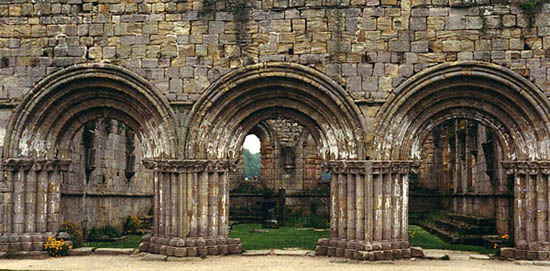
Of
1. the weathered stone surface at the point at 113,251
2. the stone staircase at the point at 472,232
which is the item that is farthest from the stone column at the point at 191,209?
the stone staircase at the point at 472,232

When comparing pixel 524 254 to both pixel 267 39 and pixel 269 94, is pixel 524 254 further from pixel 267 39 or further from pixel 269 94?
pixel 267 39

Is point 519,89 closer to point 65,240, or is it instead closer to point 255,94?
point 255,94

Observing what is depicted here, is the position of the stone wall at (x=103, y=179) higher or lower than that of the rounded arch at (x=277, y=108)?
lower

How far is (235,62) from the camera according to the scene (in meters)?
14.7

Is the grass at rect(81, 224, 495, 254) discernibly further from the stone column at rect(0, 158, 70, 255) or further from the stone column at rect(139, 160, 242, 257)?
the stone column at rect(0, 158, 70, 255)

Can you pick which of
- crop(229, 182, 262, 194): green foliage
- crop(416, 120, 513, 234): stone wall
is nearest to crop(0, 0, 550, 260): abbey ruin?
crop(416, 120, 513, 234): stone wall

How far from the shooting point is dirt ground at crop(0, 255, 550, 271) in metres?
12.8

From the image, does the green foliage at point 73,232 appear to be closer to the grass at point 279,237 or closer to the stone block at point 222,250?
the stone block at point 222,250

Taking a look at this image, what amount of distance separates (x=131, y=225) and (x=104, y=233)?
6.93ft

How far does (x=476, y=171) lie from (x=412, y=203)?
264 inches

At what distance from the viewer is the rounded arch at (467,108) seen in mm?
13938

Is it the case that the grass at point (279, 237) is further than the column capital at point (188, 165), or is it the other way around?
the grass at point (279, 237)

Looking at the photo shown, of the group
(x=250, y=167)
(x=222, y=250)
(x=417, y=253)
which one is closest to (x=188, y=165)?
(x=222, y=250)

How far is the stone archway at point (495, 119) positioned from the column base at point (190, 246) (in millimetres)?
3529
